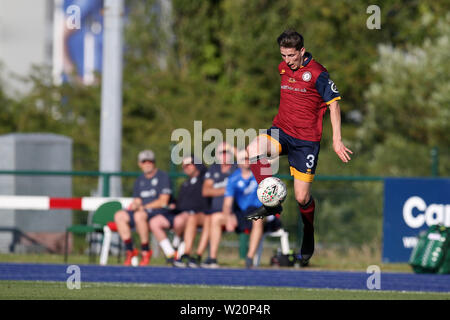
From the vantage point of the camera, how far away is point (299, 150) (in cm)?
948

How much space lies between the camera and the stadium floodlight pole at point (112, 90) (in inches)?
648

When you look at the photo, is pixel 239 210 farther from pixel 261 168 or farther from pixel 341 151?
→ pixel 341 151

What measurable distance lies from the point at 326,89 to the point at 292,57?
1.55 ft

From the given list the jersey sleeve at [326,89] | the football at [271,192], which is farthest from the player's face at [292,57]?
the football at [271,192]

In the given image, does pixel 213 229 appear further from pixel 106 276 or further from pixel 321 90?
pixel 321 90

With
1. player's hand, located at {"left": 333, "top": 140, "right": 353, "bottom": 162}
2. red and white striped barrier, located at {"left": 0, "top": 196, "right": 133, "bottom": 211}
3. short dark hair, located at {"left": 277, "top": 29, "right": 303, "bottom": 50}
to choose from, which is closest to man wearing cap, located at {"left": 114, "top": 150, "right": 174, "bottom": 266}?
red and white striped barrier, located at {"left": 0, "top": 196, "right": 133, "bottom": 211}

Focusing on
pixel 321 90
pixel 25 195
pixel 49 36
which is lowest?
pixel 25 195

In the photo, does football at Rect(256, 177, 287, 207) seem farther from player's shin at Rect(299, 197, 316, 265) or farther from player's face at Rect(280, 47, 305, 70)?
player's face at Rect(280, 47, 305, 70)

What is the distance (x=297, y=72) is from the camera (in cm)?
927

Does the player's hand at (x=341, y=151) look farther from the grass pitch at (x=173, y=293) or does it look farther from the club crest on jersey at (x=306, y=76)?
the grass pitch at (x=173, y=293)

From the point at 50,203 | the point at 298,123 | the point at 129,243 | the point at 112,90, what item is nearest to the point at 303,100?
the point at 298,123

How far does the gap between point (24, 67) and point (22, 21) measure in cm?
248

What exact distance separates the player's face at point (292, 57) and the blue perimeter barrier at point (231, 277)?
3.26 m
